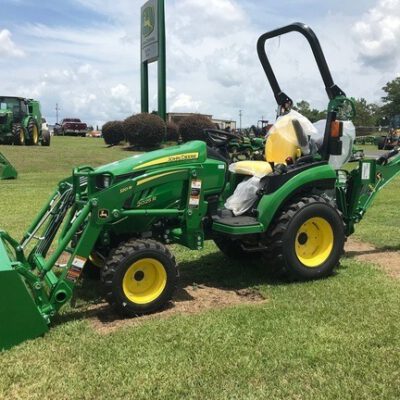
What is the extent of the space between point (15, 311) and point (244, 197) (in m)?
2.43

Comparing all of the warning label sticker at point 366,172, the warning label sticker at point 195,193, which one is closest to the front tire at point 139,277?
the warning label sticker at point 195,193

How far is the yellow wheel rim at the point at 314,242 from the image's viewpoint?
5.05m

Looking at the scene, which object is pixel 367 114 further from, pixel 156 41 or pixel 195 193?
pixel 195 193

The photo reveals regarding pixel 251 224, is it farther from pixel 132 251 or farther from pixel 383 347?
pixel 383 347

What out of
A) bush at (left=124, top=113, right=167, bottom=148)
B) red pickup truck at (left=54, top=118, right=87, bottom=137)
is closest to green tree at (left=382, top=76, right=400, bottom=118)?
red pickup truck at (left=54, top=118, right=87, bottom=137)

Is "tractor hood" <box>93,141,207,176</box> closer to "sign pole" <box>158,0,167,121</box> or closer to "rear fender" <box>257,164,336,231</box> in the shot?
"rear fender" <box>257,164,336,231</box>

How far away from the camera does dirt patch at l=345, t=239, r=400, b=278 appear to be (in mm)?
5613

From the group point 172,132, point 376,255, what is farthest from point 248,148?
point 172,132

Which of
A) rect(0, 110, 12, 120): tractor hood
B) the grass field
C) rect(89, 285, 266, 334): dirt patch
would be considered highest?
rect(0, 110, 12, 120): tractor hood

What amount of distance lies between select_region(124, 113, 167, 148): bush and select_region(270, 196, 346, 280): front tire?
2095 cm

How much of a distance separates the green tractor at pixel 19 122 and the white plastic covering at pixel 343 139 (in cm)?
2025

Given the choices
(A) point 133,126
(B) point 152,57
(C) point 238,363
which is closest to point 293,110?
(C) point 238,363

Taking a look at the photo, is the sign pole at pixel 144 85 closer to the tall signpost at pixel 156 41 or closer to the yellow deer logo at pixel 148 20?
the tall signpost at pixel 156 41

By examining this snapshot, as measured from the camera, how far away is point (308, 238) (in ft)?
16.8
